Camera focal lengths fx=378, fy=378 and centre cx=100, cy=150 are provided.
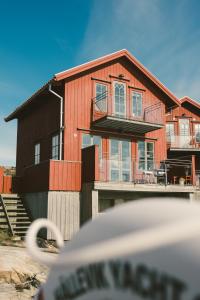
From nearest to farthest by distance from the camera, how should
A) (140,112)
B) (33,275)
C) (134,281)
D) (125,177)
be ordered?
(134,281)
(33,275)
(125,177)
(140,112)

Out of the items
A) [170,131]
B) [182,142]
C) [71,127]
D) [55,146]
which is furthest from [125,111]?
[170,131]

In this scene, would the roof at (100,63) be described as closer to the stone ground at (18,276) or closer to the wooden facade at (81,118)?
the wooden facade at (81,118)

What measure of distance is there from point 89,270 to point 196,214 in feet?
1.88

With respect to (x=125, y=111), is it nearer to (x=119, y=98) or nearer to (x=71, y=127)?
(x=119, y=98)

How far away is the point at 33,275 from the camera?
8.49 m

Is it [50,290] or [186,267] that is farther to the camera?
[50,290]

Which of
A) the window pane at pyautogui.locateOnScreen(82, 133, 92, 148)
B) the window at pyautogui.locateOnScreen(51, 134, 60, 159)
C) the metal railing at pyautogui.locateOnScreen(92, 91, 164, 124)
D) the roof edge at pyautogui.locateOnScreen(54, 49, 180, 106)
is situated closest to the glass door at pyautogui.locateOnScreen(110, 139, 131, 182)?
the window pane at pyautogui.locateOnScreen(82, 133, 92, 148)

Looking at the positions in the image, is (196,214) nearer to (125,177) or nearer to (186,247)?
(186,247)

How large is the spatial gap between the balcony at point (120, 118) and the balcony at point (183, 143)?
556cm

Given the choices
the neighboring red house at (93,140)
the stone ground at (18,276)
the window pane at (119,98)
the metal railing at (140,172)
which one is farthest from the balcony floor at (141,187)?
the stone ground at (18,276)

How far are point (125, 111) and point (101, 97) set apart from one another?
60.6 inches

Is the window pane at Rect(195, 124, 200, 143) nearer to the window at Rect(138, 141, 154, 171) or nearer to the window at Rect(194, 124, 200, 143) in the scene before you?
the window at Rect(194, 124, 200, 143)

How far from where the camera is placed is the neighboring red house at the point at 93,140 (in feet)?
50.7

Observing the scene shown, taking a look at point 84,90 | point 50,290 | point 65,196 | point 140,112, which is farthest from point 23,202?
point 50,290
